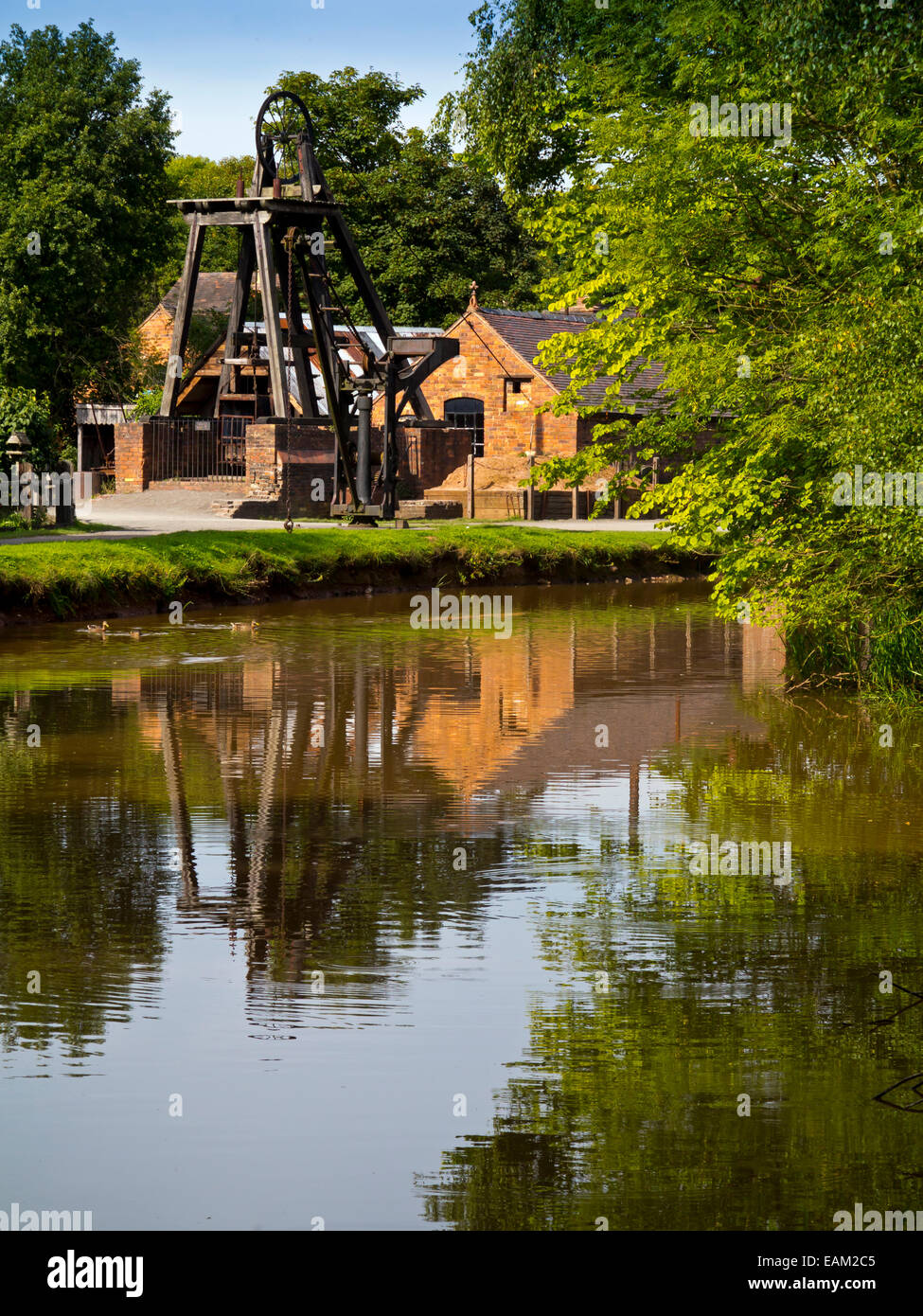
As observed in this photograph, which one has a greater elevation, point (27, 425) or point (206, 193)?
point (206, 193)

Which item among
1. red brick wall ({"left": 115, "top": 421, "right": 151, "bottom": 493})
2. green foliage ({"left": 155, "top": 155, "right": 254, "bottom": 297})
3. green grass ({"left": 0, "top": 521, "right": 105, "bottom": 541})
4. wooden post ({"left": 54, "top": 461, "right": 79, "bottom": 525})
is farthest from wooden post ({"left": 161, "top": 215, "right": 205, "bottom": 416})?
green foliage ({"left": 155, "top": 155, "right": 254, "bottom": 297})

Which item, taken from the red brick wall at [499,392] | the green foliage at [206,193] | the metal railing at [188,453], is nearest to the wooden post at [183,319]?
the metal railing at [188,453]

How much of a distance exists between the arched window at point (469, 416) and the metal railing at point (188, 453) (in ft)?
38.1

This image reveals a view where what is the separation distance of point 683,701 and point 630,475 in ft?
7.32

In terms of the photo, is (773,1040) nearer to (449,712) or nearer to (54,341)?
(449,712)

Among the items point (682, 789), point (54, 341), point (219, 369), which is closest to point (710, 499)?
point (682, 789)

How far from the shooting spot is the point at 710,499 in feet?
47.7

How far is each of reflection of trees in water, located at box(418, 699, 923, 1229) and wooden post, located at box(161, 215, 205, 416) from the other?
35931mm

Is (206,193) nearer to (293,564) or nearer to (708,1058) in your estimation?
(293,564)

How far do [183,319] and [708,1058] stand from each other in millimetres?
40386

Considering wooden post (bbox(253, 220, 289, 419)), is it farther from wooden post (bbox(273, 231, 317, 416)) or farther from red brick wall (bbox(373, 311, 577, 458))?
red brick wall (bbox(373, 311, 577, 458))

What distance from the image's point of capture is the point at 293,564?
86.9ft

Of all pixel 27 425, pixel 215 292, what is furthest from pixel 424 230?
pixel 27 425

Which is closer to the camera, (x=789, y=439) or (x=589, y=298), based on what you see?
(x=789, y=439)
